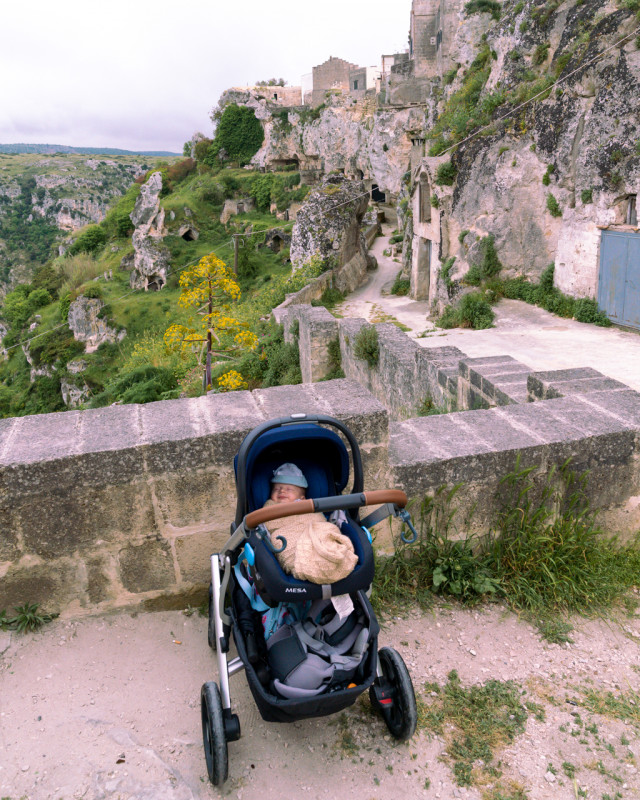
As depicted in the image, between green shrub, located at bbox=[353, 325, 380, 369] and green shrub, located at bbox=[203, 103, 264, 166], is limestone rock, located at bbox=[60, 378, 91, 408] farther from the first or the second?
green shrub, located at bbox=[203, 103, 264, 166]

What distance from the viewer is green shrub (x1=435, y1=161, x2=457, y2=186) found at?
1697cm

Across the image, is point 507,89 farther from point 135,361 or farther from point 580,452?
point 135,361

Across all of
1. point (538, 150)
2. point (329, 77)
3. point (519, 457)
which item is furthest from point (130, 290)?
point (519, 457)

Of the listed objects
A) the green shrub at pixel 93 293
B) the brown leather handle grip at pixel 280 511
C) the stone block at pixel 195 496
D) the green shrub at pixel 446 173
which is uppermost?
the green shrub at pixel 446 173

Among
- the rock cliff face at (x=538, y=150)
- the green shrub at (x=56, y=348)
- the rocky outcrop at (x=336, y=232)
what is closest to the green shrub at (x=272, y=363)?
the rock cliff face at (x=538, y=150)

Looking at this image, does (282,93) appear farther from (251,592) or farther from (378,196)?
(251,592)

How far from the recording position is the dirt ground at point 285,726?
217cm

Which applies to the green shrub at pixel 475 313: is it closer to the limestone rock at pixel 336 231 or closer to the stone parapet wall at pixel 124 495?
the limestone rock at pixel 336 231

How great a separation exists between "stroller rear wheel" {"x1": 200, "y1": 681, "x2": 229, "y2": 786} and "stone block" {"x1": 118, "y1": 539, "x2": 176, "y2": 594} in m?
0.87

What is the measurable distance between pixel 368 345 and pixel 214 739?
9209mm

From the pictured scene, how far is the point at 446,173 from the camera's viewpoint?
17016mm

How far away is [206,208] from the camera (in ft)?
193

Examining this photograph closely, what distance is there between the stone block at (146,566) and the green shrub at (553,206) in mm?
14026

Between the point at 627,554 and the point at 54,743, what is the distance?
304cm
